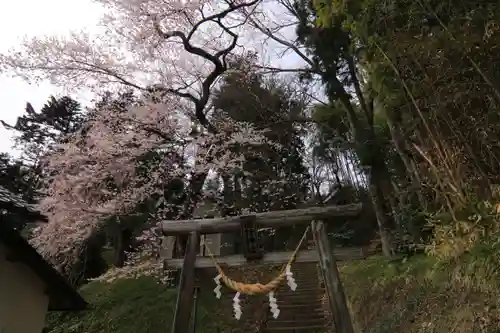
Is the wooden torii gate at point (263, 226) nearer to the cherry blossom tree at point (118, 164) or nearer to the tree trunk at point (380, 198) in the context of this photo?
the tree trunk at point (380, 198)

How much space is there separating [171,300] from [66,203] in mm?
3517

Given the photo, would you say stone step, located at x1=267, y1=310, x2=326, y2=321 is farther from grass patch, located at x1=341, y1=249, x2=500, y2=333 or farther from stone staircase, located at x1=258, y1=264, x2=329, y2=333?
grass patch, located at x1=341, y1=249, x2=500, y2=333

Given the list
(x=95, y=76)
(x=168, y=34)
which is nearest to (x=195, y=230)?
(x=168, y=34)

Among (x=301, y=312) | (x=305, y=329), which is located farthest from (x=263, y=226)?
(x=301, y=312)

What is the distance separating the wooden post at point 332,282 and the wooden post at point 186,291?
65.9 inches

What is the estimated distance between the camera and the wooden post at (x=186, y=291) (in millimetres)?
4265

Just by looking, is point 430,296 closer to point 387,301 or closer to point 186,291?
point 387,301

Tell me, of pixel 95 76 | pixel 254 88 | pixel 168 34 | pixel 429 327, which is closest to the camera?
pixel 429 327

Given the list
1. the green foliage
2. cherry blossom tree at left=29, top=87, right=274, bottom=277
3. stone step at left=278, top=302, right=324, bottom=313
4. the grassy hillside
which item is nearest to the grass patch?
the grassy hillside

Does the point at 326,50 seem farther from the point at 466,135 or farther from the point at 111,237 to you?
the point at 111,237

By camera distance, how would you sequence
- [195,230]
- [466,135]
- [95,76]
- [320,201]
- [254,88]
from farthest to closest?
[320,201] < [254,88] < [95,76] < [195,230] < [466,135]

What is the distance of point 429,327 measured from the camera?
4289mm

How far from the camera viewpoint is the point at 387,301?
605 cm

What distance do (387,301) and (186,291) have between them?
3.47 metres
